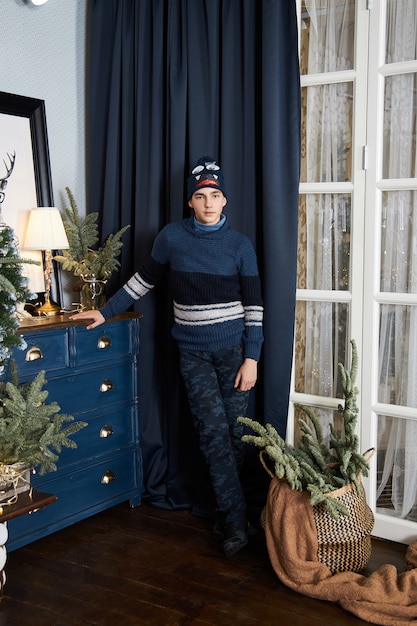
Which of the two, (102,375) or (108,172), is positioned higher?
(108,172)

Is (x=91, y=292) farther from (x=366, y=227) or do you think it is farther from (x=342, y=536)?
(x=342, y=536)

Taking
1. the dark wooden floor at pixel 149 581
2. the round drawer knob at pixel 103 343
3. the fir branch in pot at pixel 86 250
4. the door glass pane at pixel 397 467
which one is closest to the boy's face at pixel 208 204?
the fir branch in pot at pixel 86 250

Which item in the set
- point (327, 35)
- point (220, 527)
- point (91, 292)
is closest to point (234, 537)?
point (220, 527)

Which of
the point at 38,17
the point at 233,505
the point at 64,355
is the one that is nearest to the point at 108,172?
the point at 38,17

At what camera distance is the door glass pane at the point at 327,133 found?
10.0 feet

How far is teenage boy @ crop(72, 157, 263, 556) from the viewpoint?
9.88 feet

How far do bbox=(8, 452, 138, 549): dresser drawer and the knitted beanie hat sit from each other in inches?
50.6

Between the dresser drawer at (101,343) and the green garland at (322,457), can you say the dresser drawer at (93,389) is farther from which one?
the green garland at (322,457)

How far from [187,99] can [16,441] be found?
5.68ft

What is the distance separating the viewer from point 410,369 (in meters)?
2.97

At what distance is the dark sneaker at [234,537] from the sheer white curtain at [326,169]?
0.63 metres

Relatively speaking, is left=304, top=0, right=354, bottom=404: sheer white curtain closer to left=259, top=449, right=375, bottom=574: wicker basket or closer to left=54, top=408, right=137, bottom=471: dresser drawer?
left=259, top=449, right=375, bottom=574: wicker basket

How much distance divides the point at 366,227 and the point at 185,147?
94 cm

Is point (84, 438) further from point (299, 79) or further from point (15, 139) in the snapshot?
point (299, 79)
